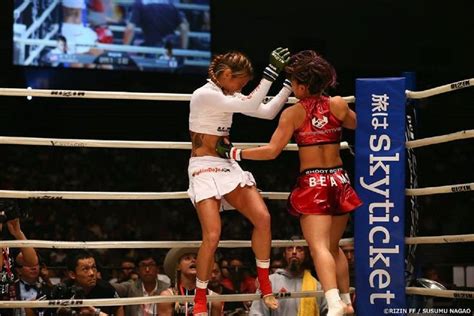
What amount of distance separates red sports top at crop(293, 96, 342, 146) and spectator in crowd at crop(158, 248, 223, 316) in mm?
1190

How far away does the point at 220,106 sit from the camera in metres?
4.02

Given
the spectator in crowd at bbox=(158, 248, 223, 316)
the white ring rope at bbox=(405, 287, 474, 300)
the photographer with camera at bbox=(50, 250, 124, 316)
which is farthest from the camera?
the photographer with camera at bbox=(50, 250, 124, 316)

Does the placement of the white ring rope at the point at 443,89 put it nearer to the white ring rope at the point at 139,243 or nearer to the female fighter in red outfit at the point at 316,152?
the female fighter in red outfit at the point at 316,152

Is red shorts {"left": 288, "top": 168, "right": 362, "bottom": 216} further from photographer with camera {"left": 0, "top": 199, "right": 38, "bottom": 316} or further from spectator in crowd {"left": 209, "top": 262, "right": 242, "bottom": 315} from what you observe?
photographer with camera {"left": 0, "top": 199, "right": 38, "bottom": 316}

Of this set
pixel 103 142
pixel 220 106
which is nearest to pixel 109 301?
pixel 103 142

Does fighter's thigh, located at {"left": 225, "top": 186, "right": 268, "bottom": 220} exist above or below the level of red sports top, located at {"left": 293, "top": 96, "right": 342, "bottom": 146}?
below

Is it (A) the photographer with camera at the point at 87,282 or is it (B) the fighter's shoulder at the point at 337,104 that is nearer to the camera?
(B) the fighter's shoulder at the point at 337,104

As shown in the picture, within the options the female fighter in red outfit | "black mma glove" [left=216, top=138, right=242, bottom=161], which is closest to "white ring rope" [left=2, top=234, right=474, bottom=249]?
the female fighter in red outfit

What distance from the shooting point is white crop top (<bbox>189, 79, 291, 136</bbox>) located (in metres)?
4.00

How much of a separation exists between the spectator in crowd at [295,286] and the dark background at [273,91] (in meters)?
6.31

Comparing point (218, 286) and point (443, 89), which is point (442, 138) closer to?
point (443, 89)

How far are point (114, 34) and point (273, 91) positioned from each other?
86.3 inches

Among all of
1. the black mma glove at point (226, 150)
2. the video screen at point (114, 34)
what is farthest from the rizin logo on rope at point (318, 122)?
the video screen at point (114, 34)

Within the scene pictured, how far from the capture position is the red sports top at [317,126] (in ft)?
13.2
